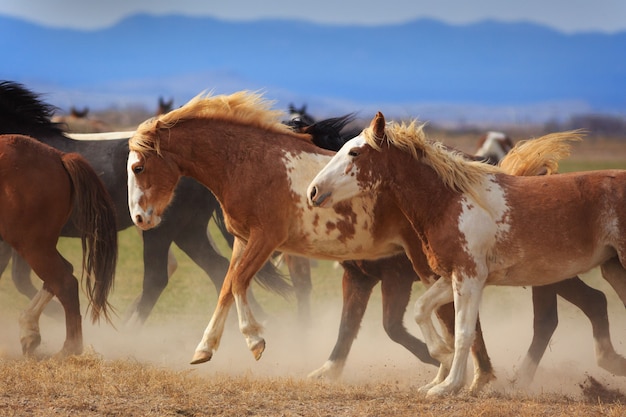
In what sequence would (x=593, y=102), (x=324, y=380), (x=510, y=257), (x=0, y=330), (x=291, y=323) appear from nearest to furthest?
(x=510, y=257) < (x=324, y=380) < (x=0, y=330) < (x=291, y=323) < (x=593, y=102)

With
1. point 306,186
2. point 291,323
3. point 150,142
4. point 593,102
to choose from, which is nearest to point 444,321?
point 306,186

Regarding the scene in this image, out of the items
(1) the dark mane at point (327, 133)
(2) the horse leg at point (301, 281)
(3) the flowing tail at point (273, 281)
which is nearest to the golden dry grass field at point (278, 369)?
(2) the horse leg at point (301, 281)

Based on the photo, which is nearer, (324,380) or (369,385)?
(369,385)

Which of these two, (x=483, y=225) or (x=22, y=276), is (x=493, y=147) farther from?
(x=483, y=225)

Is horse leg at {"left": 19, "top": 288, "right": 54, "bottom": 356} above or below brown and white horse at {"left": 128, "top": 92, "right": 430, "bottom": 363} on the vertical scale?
below

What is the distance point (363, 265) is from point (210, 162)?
142 cm

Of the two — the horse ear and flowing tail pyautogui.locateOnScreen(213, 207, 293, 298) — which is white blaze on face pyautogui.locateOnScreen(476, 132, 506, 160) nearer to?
flowing tail pyautogui.locateOnScreen(213, 207, 293, 298)

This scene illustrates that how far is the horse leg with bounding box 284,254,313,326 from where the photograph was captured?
32.1 ft

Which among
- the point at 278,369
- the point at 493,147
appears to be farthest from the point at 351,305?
the point at 493,147

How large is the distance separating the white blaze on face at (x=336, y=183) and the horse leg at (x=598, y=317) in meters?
2.07

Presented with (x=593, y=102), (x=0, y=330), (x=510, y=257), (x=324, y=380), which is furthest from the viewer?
(x=593, y=102)

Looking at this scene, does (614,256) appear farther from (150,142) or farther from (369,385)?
(150,142)

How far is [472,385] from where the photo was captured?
6.39 metres

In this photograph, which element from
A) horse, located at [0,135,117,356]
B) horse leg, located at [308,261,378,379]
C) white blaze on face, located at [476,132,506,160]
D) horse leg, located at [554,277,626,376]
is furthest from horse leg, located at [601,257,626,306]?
white blaze on face, located at [476,132,506,160]
